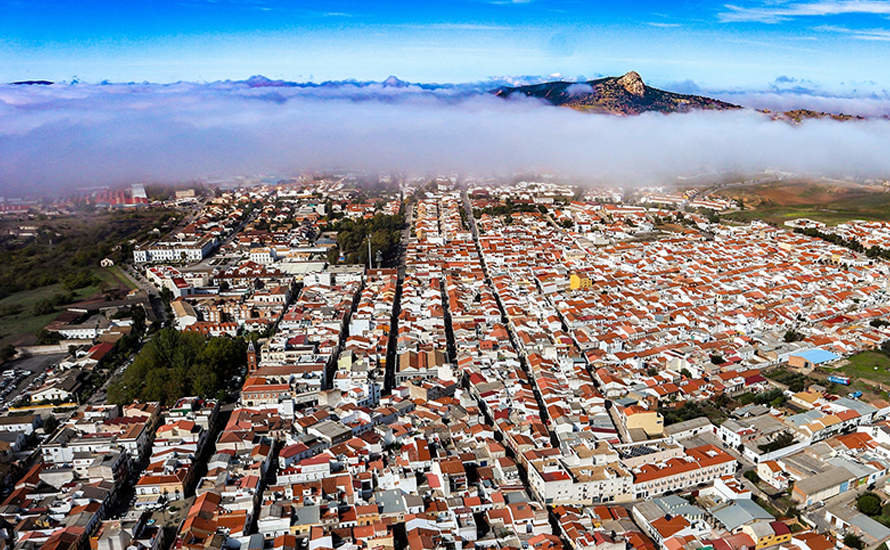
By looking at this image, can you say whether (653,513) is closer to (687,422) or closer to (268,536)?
(687,422)

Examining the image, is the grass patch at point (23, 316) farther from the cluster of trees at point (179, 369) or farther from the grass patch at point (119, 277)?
the cluster of trees at point (179, 369)

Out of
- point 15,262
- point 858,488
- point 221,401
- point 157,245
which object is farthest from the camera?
point 157,245

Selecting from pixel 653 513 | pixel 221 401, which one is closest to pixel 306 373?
pixel 221 401

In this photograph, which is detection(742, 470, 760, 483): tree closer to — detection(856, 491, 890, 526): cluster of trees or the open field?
detection(856, 491, 890, 526): cluster of trees

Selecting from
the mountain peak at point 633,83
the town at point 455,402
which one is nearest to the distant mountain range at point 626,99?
the mountain peak at point 633,83

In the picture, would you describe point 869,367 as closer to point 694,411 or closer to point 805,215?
point 694,411

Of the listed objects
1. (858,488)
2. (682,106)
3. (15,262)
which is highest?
(682,106)

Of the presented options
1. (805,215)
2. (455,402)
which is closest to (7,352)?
(455,402)
